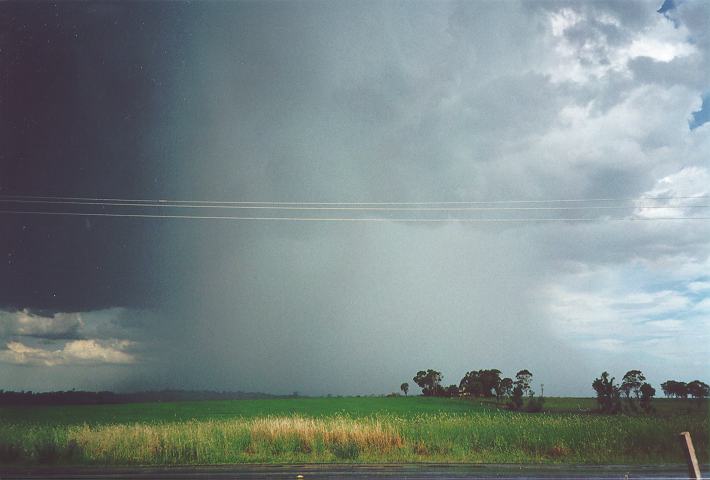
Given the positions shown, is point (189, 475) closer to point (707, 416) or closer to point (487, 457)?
point (487, 457)

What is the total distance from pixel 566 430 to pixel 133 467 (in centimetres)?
2173

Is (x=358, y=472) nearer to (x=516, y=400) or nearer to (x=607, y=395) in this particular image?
(x=607, y=395)

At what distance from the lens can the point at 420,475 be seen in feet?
60.3

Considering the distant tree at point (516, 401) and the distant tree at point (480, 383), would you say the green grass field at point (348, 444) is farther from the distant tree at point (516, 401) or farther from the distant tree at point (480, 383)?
the distant tree at point (480, 383)

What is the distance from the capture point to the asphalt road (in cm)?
1822

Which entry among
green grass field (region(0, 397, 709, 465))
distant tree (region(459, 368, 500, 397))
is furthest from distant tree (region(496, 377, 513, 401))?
green grass field (region(0, 397, 709, 465))

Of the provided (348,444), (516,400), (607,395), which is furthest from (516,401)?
(348,444)

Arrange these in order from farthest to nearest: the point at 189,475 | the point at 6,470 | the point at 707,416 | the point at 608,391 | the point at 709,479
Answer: the point at 608,391
the point at 707,416
the point at 6,470
the point at 189,475
the point at 709,479

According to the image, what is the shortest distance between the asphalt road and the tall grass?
2.20 m

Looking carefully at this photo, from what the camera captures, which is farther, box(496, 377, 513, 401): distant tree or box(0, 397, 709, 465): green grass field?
box(496, 377, 513, 401): distant tree

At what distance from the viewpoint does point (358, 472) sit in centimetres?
1923

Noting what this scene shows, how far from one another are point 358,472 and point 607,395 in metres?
40.5

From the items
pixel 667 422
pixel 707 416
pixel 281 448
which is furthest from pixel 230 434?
pixel 707 416

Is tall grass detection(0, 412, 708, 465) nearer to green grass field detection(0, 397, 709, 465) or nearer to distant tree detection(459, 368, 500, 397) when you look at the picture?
green grass field detection(0, 397, 709, 465)
